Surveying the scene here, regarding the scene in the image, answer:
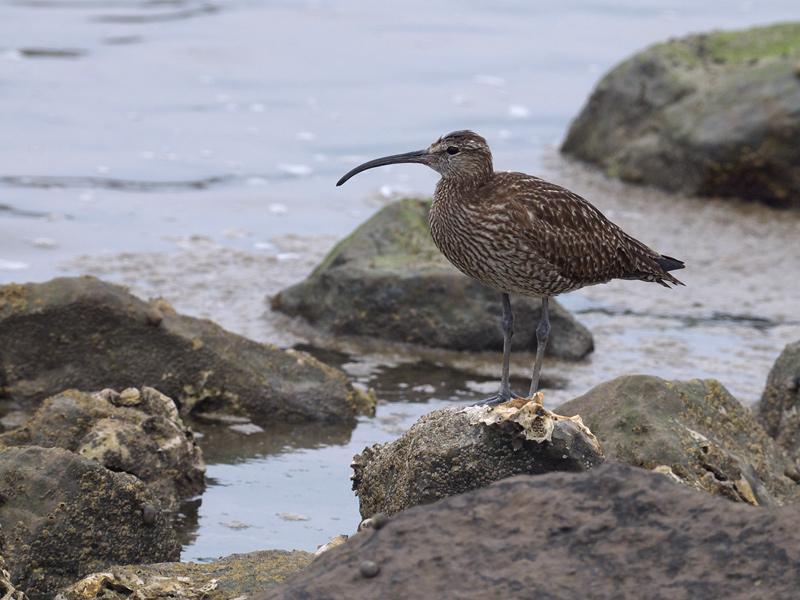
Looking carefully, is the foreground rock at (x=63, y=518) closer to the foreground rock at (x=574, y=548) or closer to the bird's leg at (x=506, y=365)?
the bird's leg at (x=506, y=365)

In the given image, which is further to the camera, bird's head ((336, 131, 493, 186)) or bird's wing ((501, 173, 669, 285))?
bird's head ((336, 131, 493, 186))

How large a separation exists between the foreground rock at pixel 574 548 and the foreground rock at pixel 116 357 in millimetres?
4075

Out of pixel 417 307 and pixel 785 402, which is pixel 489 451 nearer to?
pixel 785 402

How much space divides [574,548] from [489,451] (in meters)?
1.67

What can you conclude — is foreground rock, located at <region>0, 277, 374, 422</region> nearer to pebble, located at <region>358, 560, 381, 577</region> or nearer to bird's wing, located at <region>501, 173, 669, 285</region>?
bird's wing, located at <region>501, 173, 669, 285</region>

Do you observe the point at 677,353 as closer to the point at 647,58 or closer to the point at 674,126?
the point at 674,126

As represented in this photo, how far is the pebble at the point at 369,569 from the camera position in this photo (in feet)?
13.4

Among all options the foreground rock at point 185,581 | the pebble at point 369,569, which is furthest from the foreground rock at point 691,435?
the pebble at point 369,569

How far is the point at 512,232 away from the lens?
23.8 ft

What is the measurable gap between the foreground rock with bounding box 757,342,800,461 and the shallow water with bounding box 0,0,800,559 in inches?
37.5

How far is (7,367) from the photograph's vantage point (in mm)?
8289

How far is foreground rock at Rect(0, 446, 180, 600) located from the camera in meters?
5.96

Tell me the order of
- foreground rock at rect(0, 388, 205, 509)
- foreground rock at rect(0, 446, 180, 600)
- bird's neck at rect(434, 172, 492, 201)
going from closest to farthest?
foreground rock at rect(0, 446, 180, 600) < foreground rock at rect(0, 388, 205, 509) < bird's neck at rect(434, 172, 492, 201)

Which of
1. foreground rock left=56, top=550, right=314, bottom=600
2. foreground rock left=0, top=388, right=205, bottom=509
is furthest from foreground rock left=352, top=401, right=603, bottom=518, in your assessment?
foreground rock left=0, top=388, right=205, bottom=509
